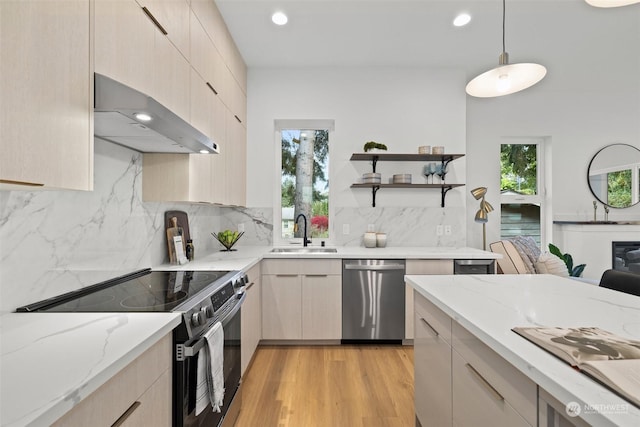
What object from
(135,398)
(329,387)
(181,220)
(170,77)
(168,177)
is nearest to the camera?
(135,398)

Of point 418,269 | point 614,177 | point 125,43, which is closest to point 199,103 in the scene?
point 125,43

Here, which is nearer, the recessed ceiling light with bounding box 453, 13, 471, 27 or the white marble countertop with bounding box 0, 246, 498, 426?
the white marble countertop with bounding box 0, 246, 498, 426

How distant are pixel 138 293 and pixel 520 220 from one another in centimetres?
423

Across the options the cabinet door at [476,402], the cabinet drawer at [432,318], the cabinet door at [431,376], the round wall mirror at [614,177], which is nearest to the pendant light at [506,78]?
the cabinet drawer at [432,318]

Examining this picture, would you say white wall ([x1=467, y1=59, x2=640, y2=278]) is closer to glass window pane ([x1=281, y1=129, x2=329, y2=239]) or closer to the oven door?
glass window pane ([x1=281, y1=129, x2=329, y2=239])

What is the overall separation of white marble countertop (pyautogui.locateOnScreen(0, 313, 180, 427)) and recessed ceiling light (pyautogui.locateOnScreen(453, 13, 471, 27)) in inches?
117

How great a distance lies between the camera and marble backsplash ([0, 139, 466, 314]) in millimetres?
1125

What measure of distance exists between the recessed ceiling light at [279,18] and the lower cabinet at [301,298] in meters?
2.10

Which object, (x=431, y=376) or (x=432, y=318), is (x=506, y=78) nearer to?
(x=432, y=318)

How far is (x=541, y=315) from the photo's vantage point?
1.06 m

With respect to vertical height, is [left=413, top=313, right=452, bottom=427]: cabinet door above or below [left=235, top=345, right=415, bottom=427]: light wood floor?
above

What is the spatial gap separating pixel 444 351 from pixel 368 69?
3.09m

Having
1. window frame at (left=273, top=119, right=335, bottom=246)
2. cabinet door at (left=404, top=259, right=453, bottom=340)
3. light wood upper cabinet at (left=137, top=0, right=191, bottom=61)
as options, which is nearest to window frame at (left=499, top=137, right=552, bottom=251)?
cabinet door at (left=404, top=259, right=453, bottom=340)

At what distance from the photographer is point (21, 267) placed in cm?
115
